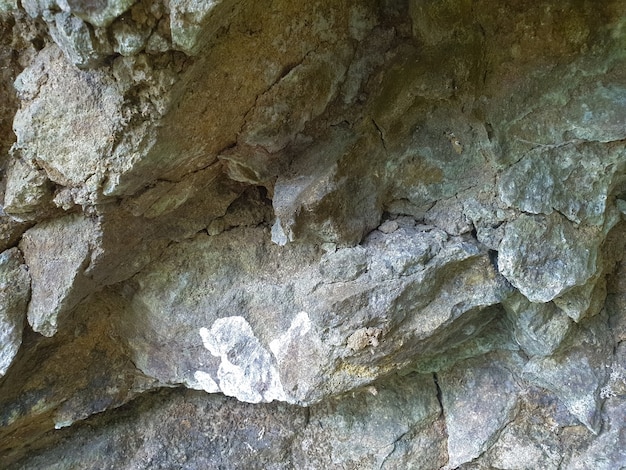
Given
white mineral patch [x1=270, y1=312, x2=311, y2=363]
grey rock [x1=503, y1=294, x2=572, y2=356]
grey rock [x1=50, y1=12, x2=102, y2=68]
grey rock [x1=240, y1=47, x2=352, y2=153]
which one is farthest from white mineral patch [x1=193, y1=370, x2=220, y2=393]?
grey rock [x1=50, y1=12, x2=102, y2=68]

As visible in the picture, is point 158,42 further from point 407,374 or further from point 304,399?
point 407,374

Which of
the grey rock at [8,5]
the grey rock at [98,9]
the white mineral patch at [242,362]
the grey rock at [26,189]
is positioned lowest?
the white mineral patch at [242,362]

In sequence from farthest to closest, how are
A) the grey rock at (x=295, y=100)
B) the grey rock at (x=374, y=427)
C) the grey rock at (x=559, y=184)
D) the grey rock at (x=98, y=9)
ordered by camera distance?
1. the grey rock at (x=374, y=427)
2. the grey rock at (x=559, y=184)
3. the grey rock at (x=295, y=100)
4. the grey rock at (x=98, y=9)

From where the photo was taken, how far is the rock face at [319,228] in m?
1.03

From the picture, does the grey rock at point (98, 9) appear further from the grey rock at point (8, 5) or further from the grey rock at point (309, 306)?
the grey rock at point (309, 306)

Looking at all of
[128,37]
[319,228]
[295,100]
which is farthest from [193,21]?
[319,228]

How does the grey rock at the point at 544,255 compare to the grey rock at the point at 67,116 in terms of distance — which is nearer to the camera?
the grey rock at the point at 67,116

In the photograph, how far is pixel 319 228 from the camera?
1.28 metres

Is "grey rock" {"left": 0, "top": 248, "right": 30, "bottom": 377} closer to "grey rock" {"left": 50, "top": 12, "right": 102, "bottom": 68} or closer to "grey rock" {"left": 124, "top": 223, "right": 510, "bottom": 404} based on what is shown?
"grey rock" {"left": 124, "top": 223, "right": 510, "bottom": 404}

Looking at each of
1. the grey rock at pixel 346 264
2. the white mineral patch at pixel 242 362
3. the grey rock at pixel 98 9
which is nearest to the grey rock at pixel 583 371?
the grey rock at pixel 346 264

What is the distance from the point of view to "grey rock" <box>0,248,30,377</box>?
1.33m

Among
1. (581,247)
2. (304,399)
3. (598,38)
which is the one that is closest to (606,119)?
(598,38)

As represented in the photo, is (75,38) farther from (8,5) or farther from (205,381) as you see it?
(205,381)

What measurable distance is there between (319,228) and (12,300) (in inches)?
34.1
